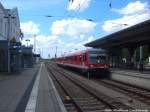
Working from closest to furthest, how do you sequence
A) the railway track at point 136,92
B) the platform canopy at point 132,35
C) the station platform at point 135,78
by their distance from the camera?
the railway track at point 136,92 → the station platform at point 135,78 → the platform canopy at point 132,35

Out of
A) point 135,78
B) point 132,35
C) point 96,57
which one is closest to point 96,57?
point 96,57

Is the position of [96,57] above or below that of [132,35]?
below

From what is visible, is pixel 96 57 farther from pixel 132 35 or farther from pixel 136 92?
pixel 136 92

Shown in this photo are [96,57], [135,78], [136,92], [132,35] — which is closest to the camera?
[136,92]

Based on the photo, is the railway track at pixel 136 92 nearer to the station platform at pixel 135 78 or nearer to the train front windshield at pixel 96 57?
the station platform at pixel 135 78

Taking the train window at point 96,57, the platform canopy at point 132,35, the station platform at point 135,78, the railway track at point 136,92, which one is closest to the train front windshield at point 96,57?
the train window at point 96,57

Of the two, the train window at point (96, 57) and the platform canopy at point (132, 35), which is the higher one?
the platform canopy at point (132, 35)

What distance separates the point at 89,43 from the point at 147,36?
30.2 m

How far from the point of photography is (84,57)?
4338 cm

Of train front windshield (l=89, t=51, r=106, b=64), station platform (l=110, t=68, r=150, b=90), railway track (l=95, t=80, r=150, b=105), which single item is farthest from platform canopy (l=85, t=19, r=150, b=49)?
railway track (l=95, t=80, r=150, b=105)

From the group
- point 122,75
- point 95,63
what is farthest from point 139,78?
point 95,63

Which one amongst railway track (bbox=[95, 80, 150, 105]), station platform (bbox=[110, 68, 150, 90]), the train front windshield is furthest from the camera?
the train front windshield

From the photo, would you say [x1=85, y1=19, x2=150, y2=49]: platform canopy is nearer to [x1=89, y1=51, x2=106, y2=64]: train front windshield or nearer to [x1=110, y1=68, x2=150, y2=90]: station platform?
[x1=89, y1=51, x2=106, y2=64]: train front windshield

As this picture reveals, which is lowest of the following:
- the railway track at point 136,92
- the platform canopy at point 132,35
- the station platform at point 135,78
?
the railway track at point 136,92
